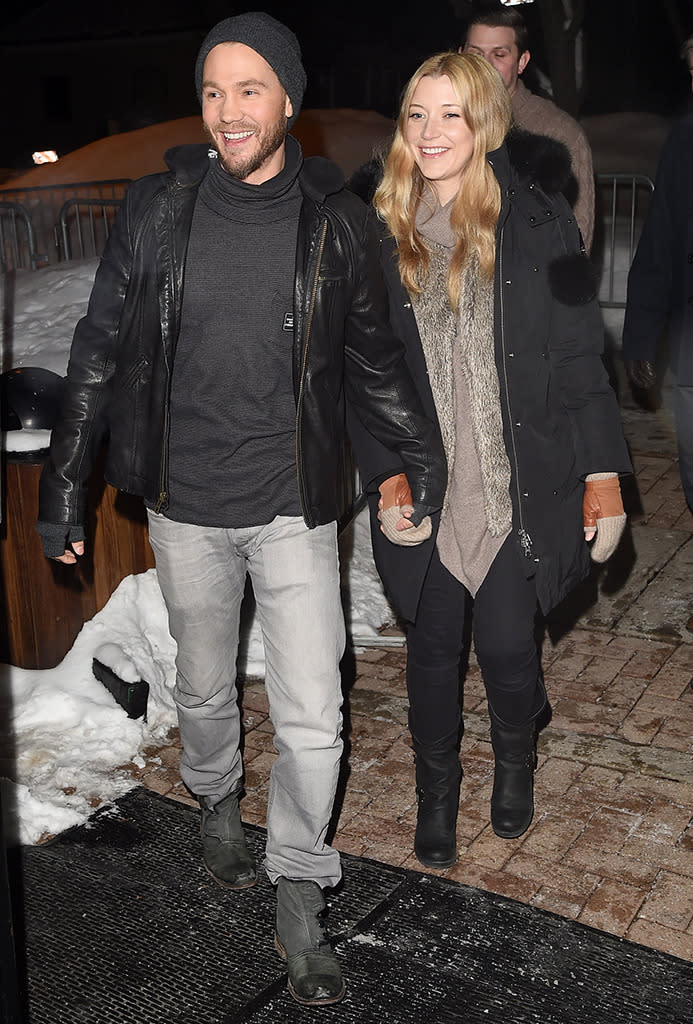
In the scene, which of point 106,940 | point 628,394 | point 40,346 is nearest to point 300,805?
point 106,940

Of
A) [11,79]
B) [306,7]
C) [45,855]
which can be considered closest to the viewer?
[45,855]

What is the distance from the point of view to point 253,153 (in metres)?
3.19

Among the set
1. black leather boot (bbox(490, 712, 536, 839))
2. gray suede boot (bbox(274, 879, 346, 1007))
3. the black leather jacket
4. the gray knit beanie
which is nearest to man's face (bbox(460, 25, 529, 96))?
the black leather jacket

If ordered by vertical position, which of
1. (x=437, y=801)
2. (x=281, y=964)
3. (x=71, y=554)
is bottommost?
(x=281, y=964)

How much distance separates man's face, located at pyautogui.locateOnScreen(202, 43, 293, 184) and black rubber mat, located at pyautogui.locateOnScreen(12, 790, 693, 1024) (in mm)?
2262

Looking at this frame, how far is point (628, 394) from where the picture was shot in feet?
33.3

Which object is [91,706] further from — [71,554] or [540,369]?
[540,369]

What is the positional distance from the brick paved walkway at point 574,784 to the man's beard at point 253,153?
2.31 metres

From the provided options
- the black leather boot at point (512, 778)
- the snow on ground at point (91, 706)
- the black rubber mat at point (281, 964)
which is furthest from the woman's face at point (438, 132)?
the black rubber mat at point (281, 964)

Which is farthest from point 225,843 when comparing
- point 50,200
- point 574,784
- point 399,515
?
point 50,200

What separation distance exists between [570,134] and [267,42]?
2682 mm

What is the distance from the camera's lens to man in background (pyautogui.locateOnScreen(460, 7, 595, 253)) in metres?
5.40

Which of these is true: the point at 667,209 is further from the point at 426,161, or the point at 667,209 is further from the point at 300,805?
the point at 300,805

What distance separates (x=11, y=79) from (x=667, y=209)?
54.9 metres
